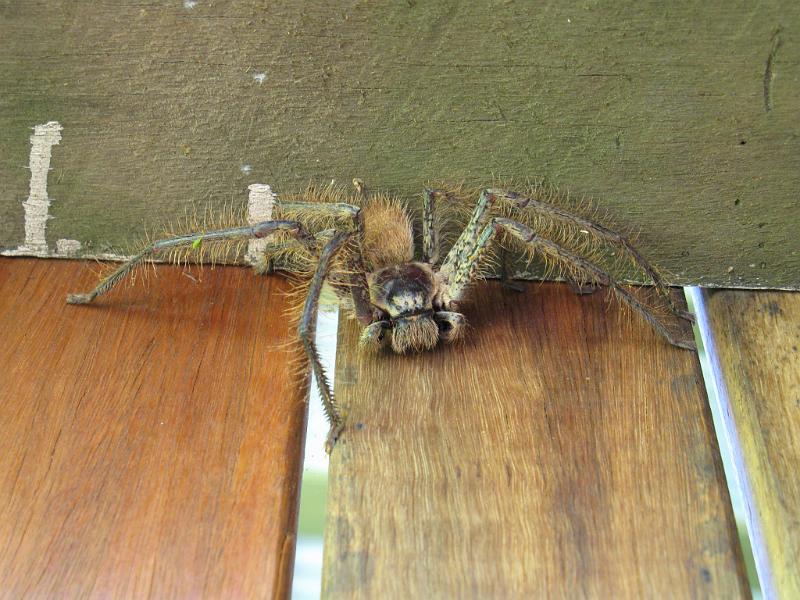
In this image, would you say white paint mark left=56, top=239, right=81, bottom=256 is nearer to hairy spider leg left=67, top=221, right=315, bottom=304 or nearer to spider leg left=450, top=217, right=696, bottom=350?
hairy spider leg left=67, top=221, right=315, bottom=304

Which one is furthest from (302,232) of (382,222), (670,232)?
(670,232)

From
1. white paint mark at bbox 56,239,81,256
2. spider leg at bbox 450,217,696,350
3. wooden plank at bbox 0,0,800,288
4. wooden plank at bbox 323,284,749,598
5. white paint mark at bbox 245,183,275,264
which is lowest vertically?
wooden plank at bbox 323,284,749,598

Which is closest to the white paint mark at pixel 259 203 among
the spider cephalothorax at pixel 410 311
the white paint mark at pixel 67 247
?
the spider cephalothorax at pixel 410 311

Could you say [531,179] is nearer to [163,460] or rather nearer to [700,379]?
[700,379]

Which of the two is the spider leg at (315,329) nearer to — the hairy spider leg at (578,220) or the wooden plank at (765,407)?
the hairy spider leg at (578,220)

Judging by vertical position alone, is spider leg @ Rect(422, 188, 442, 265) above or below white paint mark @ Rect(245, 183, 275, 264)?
below

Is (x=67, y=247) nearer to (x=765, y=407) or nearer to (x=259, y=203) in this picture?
(x=259, y=203)

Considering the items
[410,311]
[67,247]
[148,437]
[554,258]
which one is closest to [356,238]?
[410,311]

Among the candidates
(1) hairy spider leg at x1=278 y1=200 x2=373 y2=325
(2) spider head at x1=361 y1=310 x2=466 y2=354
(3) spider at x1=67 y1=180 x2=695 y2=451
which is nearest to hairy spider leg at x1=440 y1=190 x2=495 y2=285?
(3) spider at x1=67 y1=180 x2=695 y2=451

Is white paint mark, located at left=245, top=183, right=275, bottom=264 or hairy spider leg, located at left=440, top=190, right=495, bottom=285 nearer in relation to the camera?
hairy spider leg, located at left=440, top=190, right=495, bottom=285
